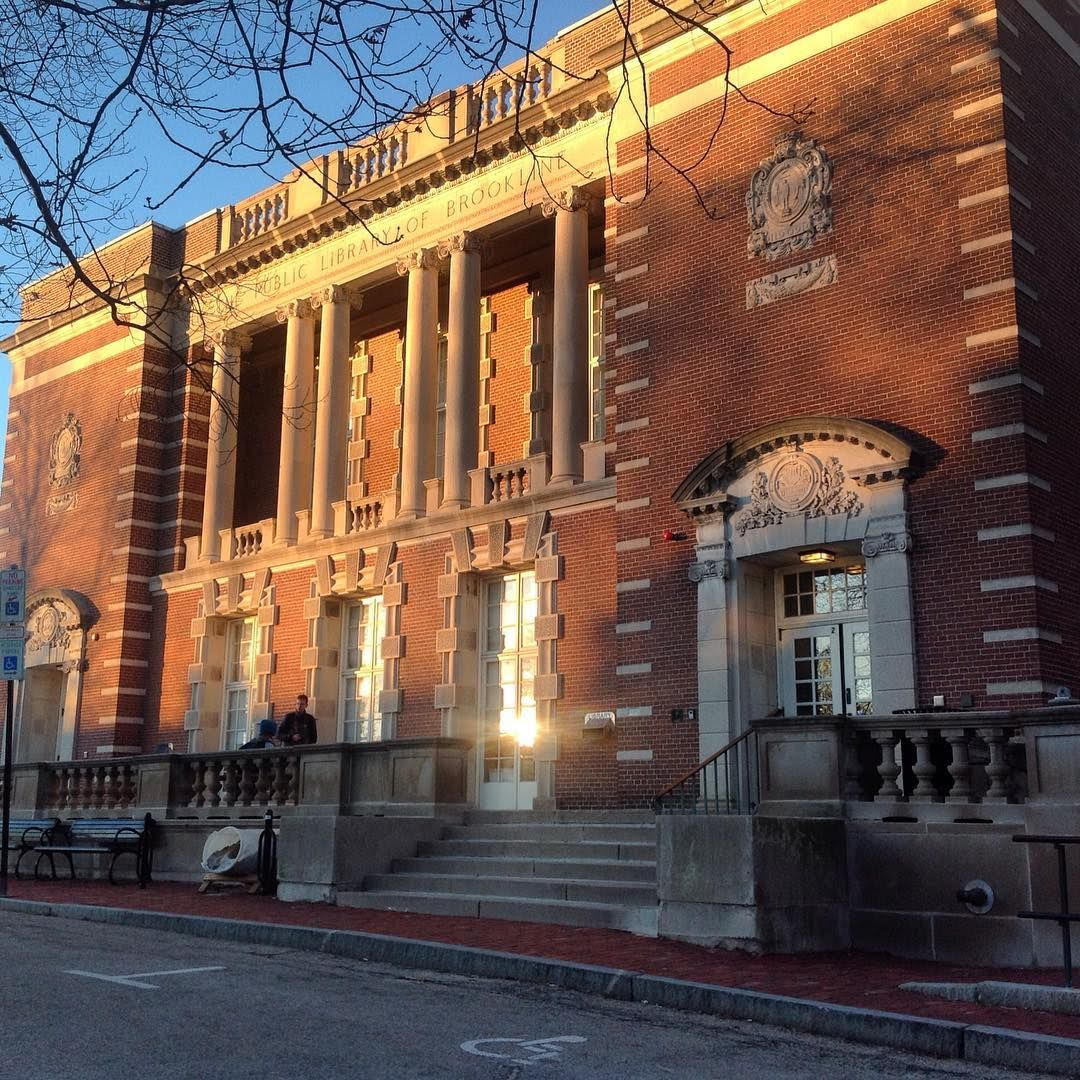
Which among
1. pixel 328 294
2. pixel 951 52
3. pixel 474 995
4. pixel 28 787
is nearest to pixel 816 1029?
pixel 474 995

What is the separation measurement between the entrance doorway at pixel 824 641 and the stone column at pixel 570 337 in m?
4.49

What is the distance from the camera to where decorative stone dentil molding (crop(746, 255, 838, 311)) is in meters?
16.2

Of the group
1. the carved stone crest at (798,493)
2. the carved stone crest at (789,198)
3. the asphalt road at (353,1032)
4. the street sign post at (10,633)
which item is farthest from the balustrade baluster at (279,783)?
the carved stone crest at (789,198)

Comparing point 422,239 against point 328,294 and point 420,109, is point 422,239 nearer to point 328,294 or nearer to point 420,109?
point 328,294

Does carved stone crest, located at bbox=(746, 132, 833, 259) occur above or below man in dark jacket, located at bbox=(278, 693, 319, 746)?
above

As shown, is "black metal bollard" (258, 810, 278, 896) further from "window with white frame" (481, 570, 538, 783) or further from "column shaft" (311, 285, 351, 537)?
"column shaft" (311, 285, 351, 537)

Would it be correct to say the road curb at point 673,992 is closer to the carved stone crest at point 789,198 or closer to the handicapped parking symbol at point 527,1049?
the handicapped parking symbol at point 527,1049

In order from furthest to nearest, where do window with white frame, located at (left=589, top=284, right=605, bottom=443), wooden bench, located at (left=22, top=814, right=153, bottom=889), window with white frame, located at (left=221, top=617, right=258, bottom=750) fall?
window with white frame, located at (left=221, top=617, right=258, bottom=750)
window with white frame, located at (left=589, top=284, right=605, bottom=443)
wooden bench, located at (left=22, top=814, right=153, bottom=889)

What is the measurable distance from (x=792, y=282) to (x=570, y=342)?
15.2 feet

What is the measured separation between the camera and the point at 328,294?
963 inches

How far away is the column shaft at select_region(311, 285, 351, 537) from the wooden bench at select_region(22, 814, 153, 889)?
673 centimetres

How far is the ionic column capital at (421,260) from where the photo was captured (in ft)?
74.3

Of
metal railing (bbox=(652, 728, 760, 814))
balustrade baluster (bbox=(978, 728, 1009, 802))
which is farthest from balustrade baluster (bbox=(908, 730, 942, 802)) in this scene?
metal railing (bbox=(652, 728, 760, 814))

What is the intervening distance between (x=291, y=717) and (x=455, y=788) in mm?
4334
